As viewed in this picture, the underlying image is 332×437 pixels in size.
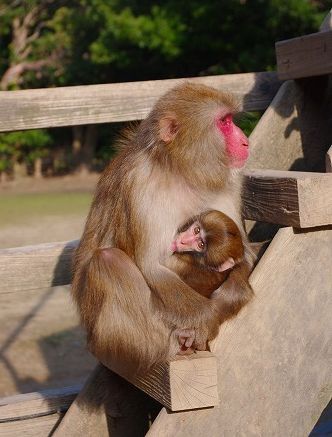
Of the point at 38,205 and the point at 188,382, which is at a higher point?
the point at 188,382

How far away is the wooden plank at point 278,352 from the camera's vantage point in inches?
101

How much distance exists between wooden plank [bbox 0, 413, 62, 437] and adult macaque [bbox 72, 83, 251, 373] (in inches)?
25.7

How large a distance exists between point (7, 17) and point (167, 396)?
985 inches

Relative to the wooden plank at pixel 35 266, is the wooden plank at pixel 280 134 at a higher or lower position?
higher

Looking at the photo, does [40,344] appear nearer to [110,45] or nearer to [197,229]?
[197,229]

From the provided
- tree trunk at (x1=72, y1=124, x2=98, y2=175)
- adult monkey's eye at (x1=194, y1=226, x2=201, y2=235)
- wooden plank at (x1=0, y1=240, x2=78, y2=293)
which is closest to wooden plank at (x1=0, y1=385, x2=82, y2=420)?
wooden plank at (x1=0, y1=240, x2=78, y2=293)

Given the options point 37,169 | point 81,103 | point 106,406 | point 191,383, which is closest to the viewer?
point 191,383

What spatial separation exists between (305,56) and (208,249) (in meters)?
1.01

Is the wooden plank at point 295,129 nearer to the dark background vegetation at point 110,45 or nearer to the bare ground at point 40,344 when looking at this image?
the bare ground at point 40,344

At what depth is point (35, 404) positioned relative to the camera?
352 cm

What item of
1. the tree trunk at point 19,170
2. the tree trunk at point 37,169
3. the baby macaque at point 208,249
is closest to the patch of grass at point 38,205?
the tree trunk at point 19,170

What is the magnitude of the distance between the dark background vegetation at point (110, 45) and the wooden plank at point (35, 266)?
1488cm

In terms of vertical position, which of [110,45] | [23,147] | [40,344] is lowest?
[23,147]

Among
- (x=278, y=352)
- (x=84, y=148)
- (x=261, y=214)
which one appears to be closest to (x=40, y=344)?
(x=261, y=214)
